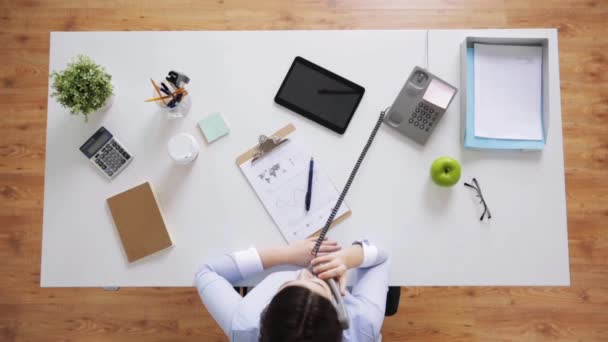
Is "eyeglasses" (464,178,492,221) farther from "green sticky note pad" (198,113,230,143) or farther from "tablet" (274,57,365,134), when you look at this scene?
"green sticky note pad" (198,113,230,143)

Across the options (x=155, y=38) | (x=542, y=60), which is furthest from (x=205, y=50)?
(x=542, y=60)

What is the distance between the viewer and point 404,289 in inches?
65.8

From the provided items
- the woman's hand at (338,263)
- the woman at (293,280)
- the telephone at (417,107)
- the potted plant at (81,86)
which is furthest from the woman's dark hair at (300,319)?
the potted plant at (81,86)

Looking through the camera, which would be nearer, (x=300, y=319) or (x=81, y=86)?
(x=300, y=319)

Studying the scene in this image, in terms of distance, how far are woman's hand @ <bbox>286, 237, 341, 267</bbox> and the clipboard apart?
27 millimetres

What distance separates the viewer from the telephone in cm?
106

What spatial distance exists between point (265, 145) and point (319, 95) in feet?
0.61

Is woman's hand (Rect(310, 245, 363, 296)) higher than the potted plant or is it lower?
lower

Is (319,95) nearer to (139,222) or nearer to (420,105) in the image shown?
(420,105)

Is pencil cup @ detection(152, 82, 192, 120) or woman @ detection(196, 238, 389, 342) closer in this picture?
woman @ detection(196, 238, 389, 342)

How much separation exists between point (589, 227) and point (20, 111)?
2304 millimetres

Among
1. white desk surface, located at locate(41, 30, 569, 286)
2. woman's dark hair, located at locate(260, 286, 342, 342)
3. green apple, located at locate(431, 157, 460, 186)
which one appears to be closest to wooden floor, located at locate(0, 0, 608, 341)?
white desk surface, located at locate(41, 30, 569, 286)

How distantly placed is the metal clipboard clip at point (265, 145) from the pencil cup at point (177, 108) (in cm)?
20

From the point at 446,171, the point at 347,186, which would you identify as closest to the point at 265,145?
the point at 347,186
